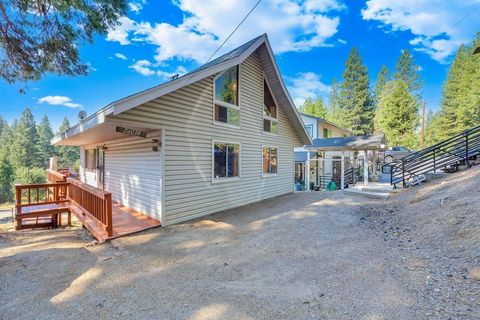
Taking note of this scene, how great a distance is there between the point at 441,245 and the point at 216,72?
20.1 feet

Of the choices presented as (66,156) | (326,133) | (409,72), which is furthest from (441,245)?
(66,156)

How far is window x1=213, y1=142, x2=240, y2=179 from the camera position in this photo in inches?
290

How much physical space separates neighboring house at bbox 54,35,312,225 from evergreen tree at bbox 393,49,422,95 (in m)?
27.1

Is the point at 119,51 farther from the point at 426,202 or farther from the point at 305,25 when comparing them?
the point at 426,202

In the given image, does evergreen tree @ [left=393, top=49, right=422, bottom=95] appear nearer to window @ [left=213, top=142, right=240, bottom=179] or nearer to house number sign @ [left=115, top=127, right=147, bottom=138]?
window @ [left=213, top=142, right=240, bottom=179]

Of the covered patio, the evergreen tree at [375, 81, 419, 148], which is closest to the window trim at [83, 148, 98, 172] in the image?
the covered patio

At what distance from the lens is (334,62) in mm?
31516

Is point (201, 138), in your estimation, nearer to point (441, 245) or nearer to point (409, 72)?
→ point (441, 245)

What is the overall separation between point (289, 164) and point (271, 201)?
9.31 feet

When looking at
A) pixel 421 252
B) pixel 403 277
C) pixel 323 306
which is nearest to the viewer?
pixel 323 306

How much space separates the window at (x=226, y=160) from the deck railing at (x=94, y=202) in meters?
3.14

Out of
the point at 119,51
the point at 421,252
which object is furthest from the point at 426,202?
the point at 119,51

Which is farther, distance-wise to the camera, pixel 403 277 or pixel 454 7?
pixel 454 7

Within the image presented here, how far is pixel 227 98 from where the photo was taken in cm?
774
